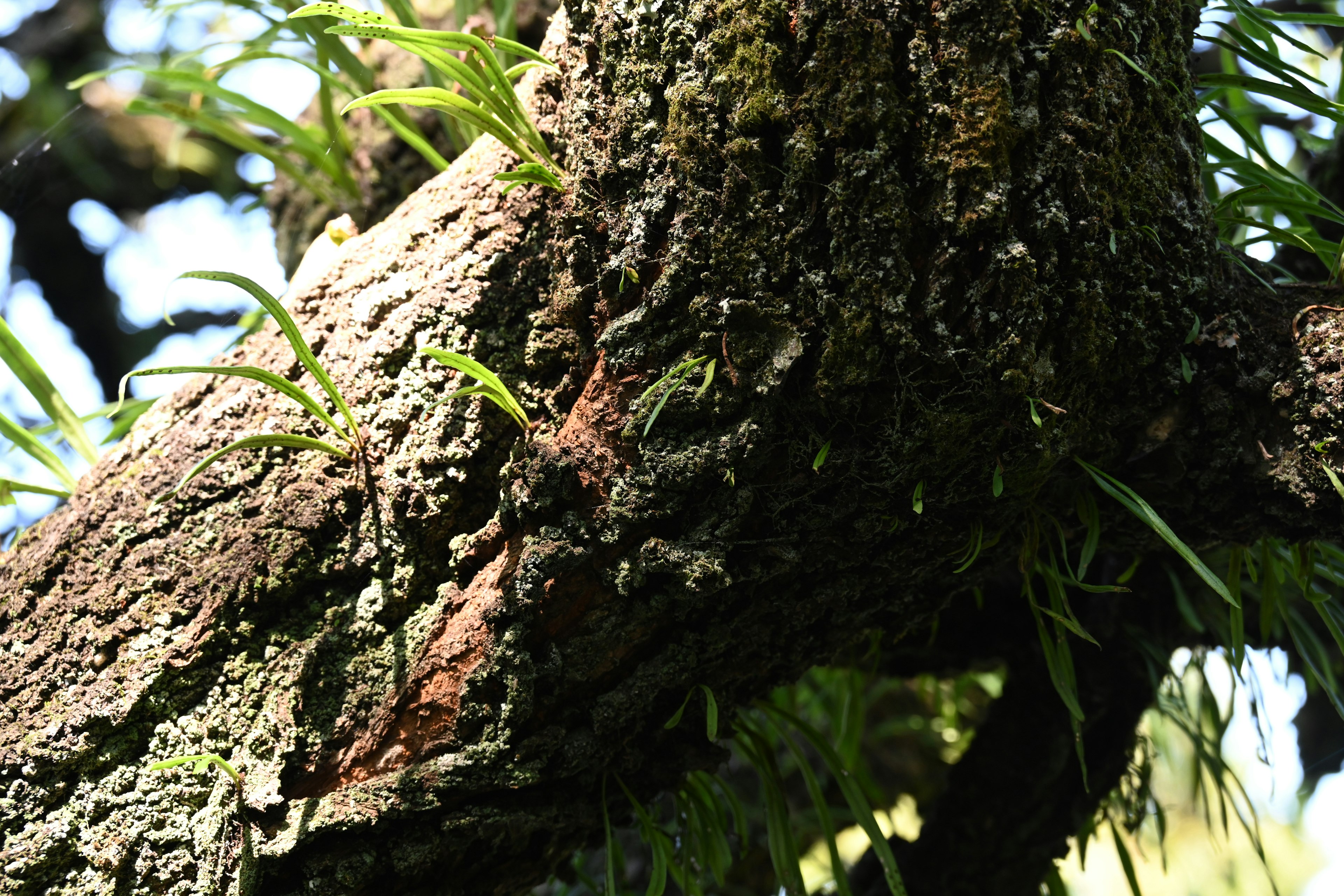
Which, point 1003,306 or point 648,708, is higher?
point 1003,306

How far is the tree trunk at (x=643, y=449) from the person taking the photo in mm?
578

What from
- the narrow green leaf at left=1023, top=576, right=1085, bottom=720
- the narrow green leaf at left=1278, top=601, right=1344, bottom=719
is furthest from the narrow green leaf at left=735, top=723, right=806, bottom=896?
the narrow green leaf at left=1278, top=601, right=1344, bottom=719

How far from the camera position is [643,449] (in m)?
0.62

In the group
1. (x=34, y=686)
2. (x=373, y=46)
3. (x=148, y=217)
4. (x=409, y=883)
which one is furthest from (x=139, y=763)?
(x=148, y=217)

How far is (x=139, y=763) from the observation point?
0.67 metres

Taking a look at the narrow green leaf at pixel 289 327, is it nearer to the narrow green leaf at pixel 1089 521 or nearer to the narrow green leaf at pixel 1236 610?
the narrow green leaf at pixel 1089 521

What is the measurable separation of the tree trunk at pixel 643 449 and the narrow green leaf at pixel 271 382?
0.04 metres

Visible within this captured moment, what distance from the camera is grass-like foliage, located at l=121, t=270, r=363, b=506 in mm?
627

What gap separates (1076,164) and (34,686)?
0.92 metres

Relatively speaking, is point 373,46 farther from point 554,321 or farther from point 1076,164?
point 1076,164

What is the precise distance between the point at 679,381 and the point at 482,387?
0.53 ft

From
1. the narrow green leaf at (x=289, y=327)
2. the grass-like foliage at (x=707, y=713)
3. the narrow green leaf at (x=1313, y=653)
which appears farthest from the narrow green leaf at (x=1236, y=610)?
the narrow green leaf at (x=289, y=327)

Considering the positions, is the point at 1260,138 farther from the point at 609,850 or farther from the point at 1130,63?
the point at 609,850

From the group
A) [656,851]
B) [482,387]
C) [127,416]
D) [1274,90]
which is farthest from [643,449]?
[127,416]
